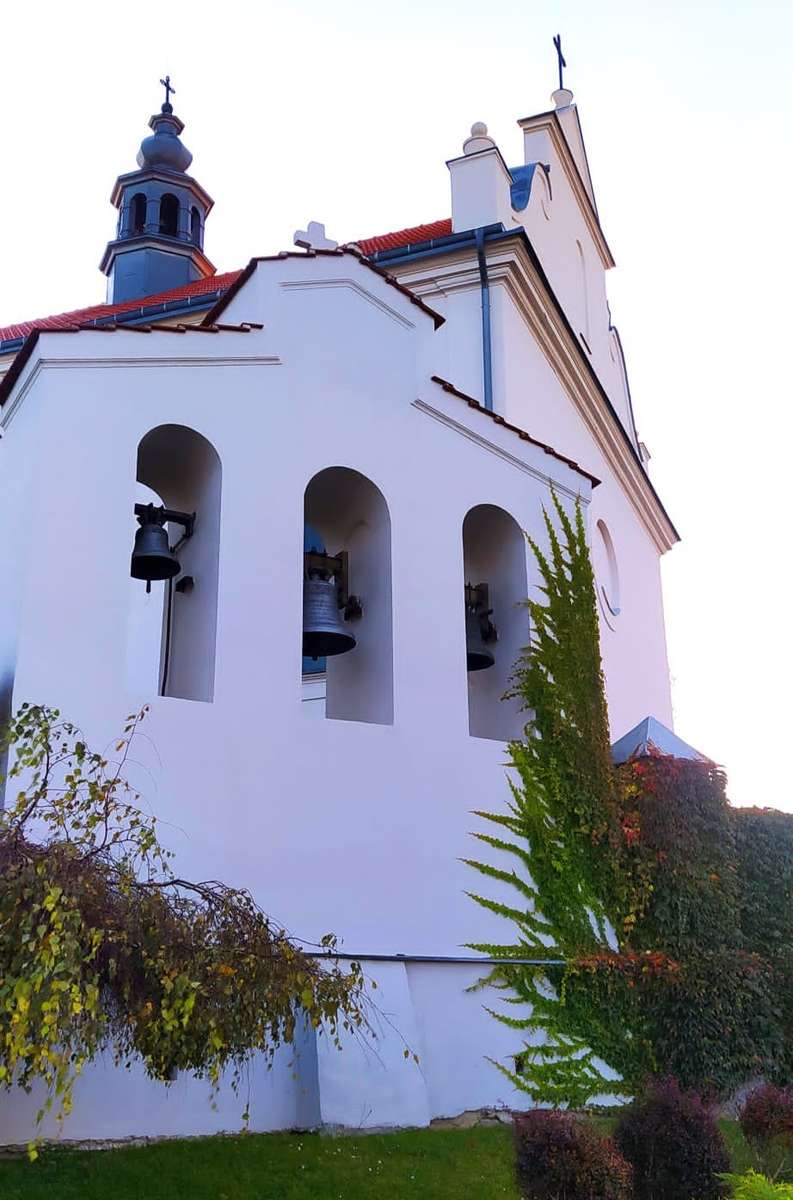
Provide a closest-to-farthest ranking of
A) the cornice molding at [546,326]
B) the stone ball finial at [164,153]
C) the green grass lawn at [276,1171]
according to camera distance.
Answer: the green grass lawn at [276,1171], the cornice molding at [546,326], the stone ball finial at [164,153]

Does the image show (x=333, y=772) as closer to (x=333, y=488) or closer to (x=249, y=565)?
(x=249, y=565)

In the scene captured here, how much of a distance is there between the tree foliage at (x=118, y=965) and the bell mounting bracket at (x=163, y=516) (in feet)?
9.66

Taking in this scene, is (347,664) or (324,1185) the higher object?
(347,664)

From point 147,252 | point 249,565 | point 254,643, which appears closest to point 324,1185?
point 254,643

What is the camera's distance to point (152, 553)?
28.1 ft

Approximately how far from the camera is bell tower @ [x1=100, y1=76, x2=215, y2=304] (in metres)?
21.9

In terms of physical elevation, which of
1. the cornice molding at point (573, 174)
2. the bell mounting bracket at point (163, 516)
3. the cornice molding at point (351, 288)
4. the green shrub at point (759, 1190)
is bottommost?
the green shrub at point (759, 1190)

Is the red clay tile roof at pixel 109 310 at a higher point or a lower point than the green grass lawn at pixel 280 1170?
higher

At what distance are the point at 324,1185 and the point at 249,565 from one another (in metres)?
3.87

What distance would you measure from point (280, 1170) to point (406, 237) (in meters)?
11.2

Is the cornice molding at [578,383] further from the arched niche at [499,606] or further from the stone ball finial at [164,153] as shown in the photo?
the stone ball finial at [164,153]

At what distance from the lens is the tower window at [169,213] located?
2272 cm

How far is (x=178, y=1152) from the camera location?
677cm

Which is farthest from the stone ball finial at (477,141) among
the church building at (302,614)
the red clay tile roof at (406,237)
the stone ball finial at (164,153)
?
the stone ball finial at (164,153)
